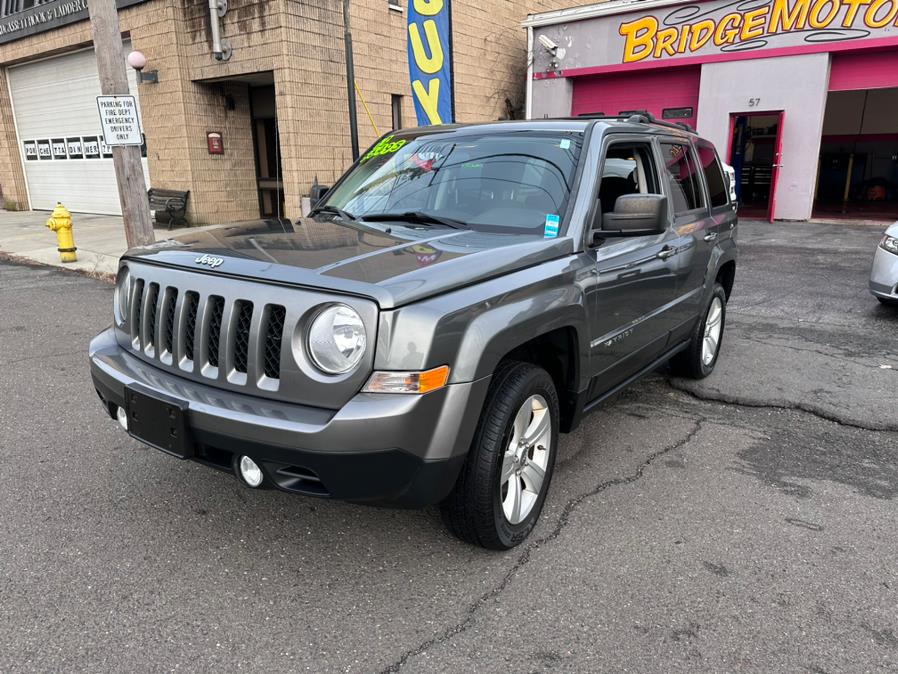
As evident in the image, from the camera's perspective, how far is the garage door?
16.5 m

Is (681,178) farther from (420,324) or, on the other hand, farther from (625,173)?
(420,324)

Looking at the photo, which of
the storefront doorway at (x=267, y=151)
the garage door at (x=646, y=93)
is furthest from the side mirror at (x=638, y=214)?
the garage door at (x=646, y=93)

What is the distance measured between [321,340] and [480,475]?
80 cm

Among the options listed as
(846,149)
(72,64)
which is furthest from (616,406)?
(846,149)

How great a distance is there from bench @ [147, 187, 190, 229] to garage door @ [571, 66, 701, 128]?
33.1 feet

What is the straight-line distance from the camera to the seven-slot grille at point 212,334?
2451 mm

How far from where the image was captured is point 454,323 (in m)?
2.40

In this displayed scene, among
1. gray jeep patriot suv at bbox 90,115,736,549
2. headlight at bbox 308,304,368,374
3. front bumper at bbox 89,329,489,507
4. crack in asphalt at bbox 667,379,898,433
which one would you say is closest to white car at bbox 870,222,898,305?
crack in asphalt at bbox 667,379,898,433

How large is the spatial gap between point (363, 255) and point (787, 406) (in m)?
3.43

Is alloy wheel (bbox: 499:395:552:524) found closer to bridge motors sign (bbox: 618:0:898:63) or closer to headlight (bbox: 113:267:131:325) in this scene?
headlight (bbox: 113:267:131:325)

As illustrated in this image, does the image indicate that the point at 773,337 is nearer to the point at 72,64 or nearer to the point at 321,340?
the point at 321,340

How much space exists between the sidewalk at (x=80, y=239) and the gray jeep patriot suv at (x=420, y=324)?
6.77 metres

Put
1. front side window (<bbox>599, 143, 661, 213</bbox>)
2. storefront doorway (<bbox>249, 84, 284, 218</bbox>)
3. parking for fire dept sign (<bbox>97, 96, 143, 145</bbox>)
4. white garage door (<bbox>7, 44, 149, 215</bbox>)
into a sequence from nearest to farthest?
front side window (<bbox>599, 143, 661, 213</bbox>), parking for fire dept sign (<bbox>97, 96, 143, 145</bbox>), storefront doorway (<bbox>249, 84, 284, 218</bbox>), white garage door (<bbox>7, 44, 149, 215</bbox>)

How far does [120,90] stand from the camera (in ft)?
27.1
